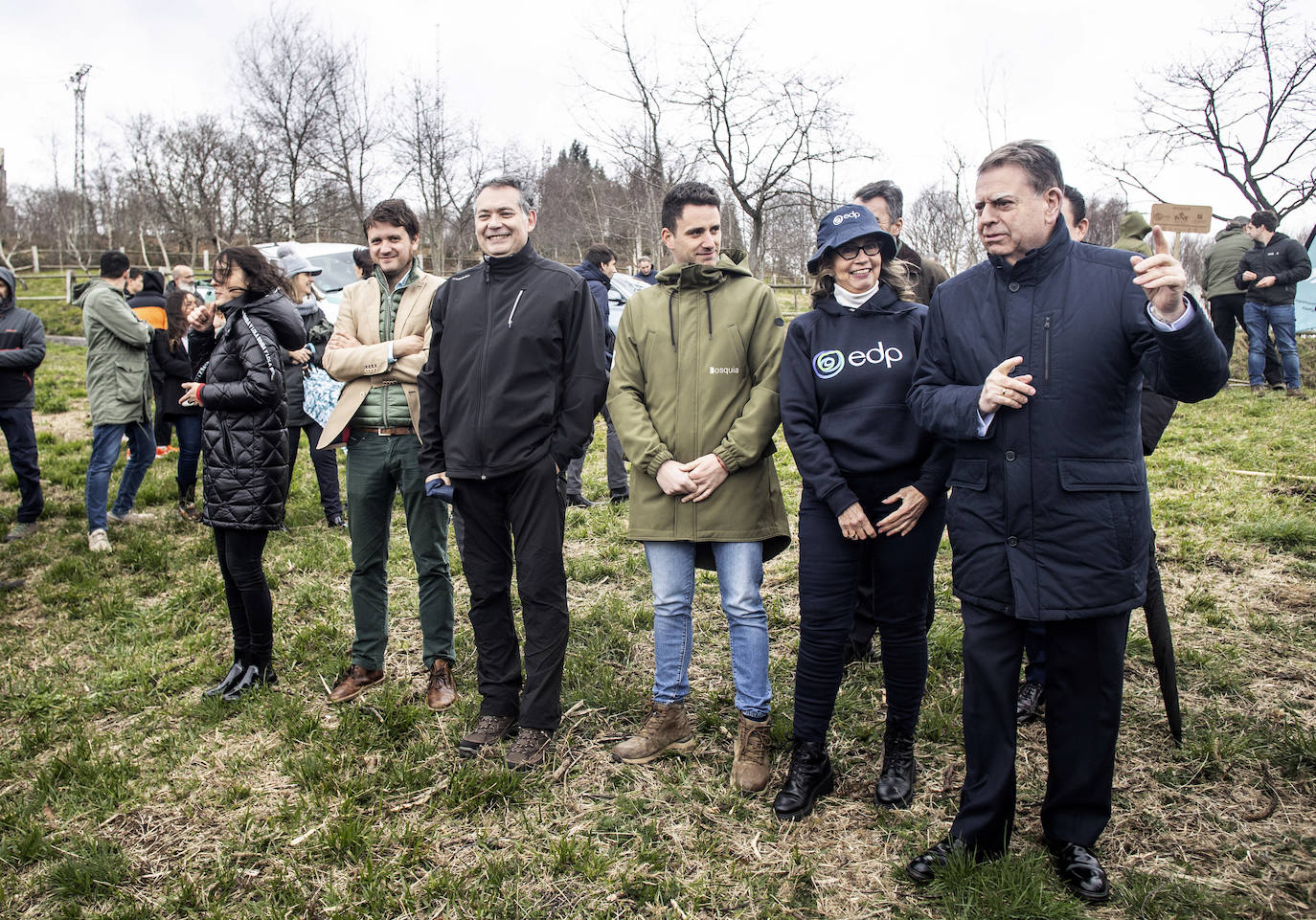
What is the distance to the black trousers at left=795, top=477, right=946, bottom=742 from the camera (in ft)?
10.1

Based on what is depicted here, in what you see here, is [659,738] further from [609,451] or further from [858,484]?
[609,451]

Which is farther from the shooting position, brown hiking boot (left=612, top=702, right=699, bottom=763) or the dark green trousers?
the dark green trousers

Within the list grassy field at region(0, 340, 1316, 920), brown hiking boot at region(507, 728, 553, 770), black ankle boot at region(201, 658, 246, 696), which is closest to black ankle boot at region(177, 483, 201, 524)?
grassy field at region(0, 340, 1316, 920)

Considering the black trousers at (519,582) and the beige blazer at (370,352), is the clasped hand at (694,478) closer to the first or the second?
the black trousers at (519,582)

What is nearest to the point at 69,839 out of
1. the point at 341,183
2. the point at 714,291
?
the point at 714,291

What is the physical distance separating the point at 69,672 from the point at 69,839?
1.87m

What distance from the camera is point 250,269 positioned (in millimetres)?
4215

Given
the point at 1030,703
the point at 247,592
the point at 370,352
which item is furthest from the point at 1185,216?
the point at 247,592

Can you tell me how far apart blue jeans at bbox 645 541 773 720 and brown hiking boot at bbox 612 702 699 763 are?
0.16ft

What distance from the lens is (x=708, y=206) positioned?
3.43 metres

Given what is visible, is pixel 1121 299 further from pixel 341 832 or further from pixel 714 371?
pixel 341 832

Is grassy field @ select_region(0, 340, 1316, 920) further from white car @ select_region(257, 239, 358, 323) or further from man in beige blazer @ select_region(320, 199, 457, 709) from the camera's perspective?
white car @ select_region(257, 239, 358, 323)

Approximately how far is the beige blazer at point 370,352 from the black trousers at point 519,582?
63cm

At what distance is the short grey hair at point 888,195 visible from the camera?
169 inches
